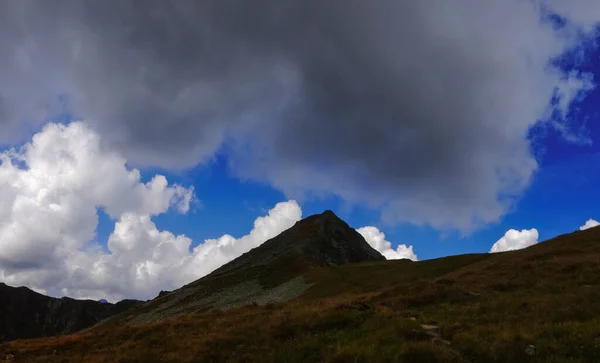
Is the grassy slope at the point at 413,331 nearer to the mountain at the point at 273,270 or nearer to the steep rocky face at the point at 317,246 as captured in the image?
the mountain at the point at 273,270

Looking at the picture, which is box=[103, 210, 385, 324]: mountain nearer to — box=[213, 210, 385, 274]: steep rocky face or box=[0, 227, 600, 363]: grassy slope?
box=[213, 210, 385, 274]: steep rocky face

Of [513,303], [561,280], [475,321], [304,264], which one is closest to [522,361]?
[475,321]

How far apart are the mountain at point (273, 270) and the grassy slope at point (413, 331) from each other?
101ft

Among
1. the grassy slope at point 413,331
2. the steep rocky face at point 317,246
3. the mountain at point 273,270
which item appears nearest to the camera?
the grassy slope at point 413,331

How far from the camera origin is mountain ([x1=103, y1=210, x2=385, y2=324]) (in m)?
71.0

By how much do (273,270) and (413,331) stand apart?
70.3 metres

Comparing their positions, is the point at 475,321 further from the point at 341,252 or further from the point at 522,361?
the point at 341,252

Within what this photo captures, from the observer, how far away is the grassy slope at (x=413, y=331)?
52.0 feet

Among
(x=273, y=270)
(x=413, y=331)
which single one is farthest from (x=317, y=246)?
(x=413, y=331)

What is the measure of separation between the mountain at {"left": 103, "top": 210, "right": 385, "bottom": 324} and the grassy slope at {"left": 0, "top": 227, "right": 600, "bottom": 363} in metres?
30.9

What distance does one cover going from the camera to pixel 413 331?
62.5 ft

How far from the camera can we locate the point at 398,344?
1753cm

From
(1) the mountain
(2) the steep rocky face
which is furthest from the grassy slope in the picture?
(2) the steep rocky face

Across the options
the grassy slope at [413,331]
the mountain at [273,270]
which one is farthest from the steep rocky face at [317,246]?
the grassy slope at [413,331]
